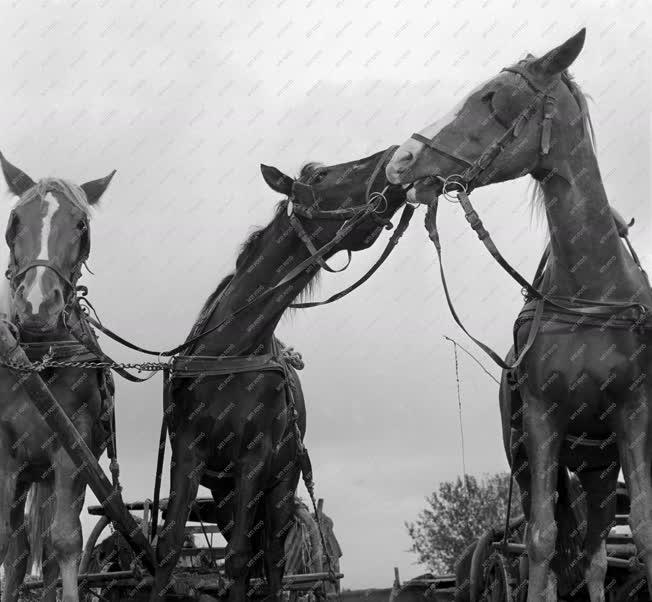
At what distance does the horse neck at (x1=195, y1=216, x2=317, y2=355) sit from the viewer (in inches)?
295

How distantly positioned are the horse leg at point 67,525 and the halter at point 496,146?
291 centimetres

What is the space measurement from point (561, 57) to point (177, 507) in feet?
12.7

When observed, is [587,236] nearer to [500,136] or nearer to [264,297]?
[500,136]

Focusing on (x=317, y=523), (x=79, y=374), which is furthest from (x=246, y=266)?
(x=317, y=523)

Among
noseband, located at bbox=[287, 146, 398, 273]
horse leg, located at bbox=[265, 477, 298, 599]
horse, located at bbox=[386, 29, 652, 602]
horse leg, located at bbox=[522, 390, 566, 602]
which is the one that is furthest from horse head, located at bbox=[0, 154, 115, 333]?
horse leg, located at bbox=[522, 390, 566, 602]

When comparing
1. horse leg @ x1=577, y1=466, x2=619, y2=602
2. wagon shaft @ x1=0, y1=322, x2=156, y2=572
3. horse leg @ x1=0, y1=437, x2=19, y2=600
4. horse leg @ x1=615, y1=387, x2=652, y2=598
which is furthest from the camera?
horse leg @ x1=577, y1=466, x2=619, y2=602

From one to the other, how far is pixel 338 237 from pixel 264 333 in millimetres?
931

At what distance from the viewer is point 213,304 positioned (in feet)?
25.9

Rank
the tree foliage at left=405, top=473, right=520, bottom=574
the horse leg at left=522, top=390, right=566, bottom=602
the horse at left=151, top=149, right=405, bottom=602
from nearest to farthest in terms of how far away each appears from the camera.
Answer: the horse leg at left=522, top=390, right=566, bottom=602
the horse at left=151, top=149, right=405, bottom=602
the tree foliage at left=405, top=473, right=520, bottom=574

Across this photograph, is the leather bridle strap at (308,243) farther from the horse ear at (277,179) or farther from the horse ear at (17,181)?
the horse ear at (17,181)

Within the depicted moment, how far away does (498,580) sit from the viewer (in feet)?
25.2

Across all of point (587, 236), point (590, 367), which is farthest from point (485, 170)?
point (590, 367)

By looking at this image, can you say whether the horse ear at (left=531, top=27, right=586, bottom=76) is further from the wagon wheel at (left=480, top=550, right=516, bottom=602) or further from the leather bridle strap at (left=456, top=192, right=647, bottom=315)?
the wagon wheel at (left=480, top=550, right=516, bottom=602)

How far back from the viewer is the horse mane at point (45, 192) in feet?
21.7
